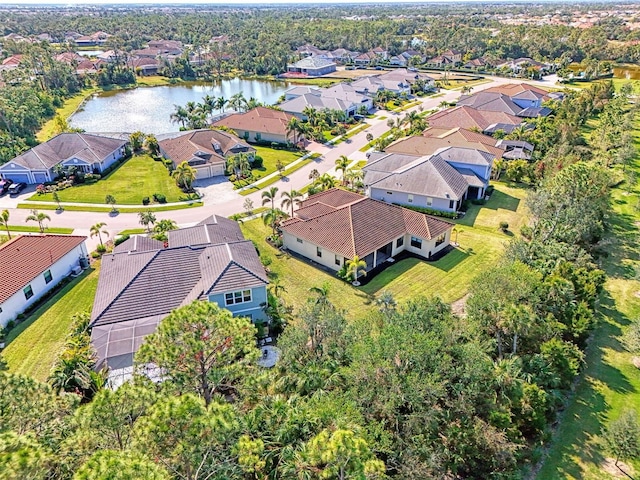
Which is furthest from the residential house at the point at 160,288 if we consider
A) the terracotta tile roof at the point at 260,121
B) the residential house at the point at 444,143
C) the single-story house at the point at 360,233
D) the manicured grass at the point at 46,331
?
the terracotta tile roof at the point at 260,121

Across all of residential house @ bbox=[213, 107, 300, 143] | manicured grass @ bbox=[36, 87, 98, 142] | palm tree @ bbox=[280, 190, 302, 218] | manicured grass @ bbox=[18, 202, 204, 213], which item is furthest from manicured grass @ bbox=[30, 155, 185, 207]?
manicured grass @ bbox=[36, 87, 98, 142]

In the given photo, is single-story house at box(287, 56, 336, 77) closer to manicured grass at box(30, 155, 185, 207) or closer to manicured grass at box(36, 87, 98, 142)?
manicured grass at box(36, 87, 98, 142)

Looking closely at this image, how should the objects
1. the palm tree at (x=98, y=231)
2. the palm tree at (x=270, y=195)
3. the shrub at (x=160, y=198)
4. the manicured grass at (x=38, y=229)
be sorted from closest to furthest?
the palm tree at (x=98, y=231) → the manicured grass at (x=38, y=229) → the palm tree at (x=270, y=195) → the shrub at (x=160, y=198)

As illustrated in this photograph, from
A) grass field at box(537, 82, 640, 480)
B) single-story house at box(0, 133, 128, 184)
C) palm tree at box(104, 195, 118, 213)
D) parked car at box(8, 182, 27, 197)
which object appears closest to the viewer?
grass field at box(537, 82, 640, 480)

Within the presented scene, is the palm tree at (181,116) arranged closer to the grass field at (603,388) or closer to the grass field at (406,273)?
the grass field at (406,273)

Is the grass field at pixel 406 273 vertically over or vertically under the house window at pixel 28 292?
under

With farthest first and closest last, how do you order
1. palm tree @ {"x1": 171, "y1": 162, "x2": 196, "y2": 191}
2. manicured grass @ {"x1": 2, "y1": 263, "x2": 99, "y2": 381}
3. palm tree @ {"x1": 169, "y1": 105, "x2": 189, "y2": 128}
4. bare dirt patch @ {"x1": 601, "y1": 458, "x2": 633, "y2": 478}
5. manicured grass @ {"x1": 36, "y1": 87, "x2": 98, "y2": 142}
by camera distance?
palm tree @ {"x1": 169, "y1": 105, "x2": 189, "y2": 128} < manicured grass @ {"x1": 36, "y1": 87, "x2": 98, "y2": 142} < palm tree @ {"x1": 171, "y1": 162, "x2": 196, "y2": 191} < manicured grass @ {"x1": 2, "y1": 263, "x2": 99, "y2": 381} < bare dirt patch @ {"x1": 601, "y1": 458, "x2": 633, "y2": 478}
